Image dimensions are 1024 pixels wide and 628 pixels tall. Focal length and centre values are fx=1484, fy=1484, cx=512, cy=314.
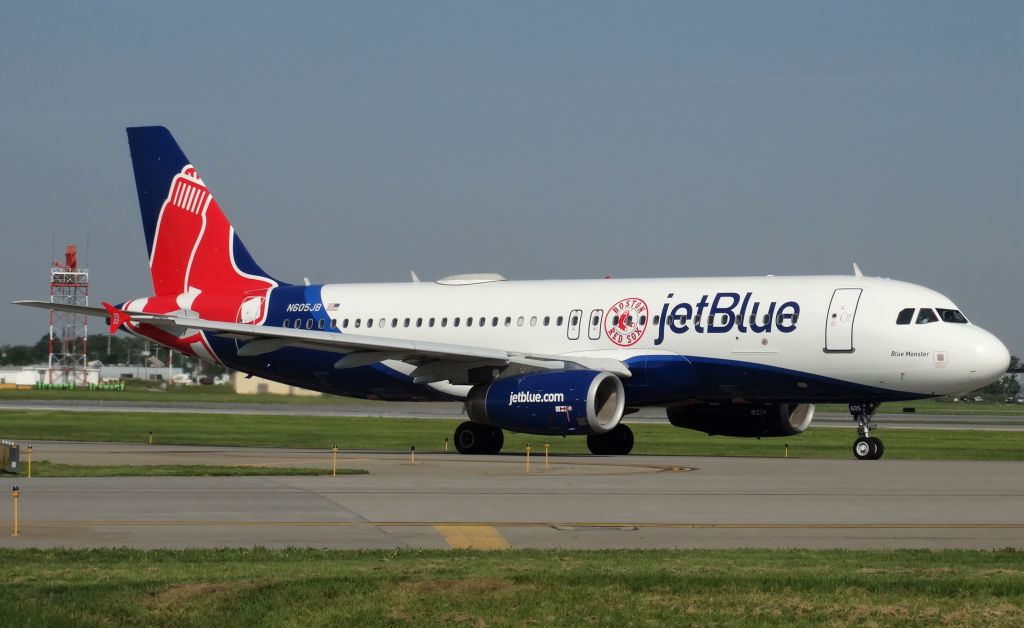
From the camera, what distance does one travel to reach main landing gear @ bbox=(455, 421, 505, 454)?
1399 inches

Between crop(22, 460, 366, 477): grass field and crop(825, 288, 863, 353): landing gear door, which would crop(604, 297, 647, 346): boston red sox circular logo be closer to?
crop(825, 288, 863, 353): landing gear door

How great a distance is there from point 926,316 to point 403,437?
63.3 feet

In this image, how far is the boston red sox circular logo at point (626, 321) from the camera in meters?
34.4

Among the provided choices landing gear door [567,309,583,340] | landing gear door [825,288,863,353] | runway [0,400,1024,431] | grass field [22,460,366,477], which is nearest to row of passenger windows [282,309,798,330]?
landing gear door [567,309,583,340]

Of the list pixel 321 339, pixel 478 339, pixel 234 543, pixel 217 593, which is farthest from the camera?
pixel 478 339

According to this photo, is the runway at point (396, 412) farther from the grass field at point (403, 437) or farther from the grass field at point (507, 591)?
the grass field at point (507, 591)

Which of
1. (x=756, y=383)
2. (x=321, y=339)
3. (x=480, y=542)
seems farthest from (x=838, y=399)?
(x=480, y=542)

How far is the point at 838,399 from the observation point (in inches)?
1291

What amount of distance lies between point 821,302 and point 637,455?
599 centimetres

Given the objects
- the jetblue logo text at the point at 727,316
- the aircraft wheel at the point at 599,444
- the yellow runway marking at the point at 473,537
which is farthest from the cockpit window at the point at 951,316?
the yellow runway marking at the point at 473,537

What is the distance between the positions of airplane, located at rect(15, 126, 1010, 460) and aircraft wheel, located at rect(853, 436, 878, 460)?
0.03 metres

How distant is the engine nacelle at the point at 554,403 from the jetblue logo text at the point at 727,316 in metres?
2.23

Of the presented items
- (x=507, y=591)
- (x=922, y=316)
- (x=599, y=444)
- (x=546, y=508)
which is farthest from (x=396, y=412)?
(x=507, y=591)

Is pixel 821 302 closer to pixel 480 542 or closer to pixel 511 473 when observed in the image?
pixel 511 473
